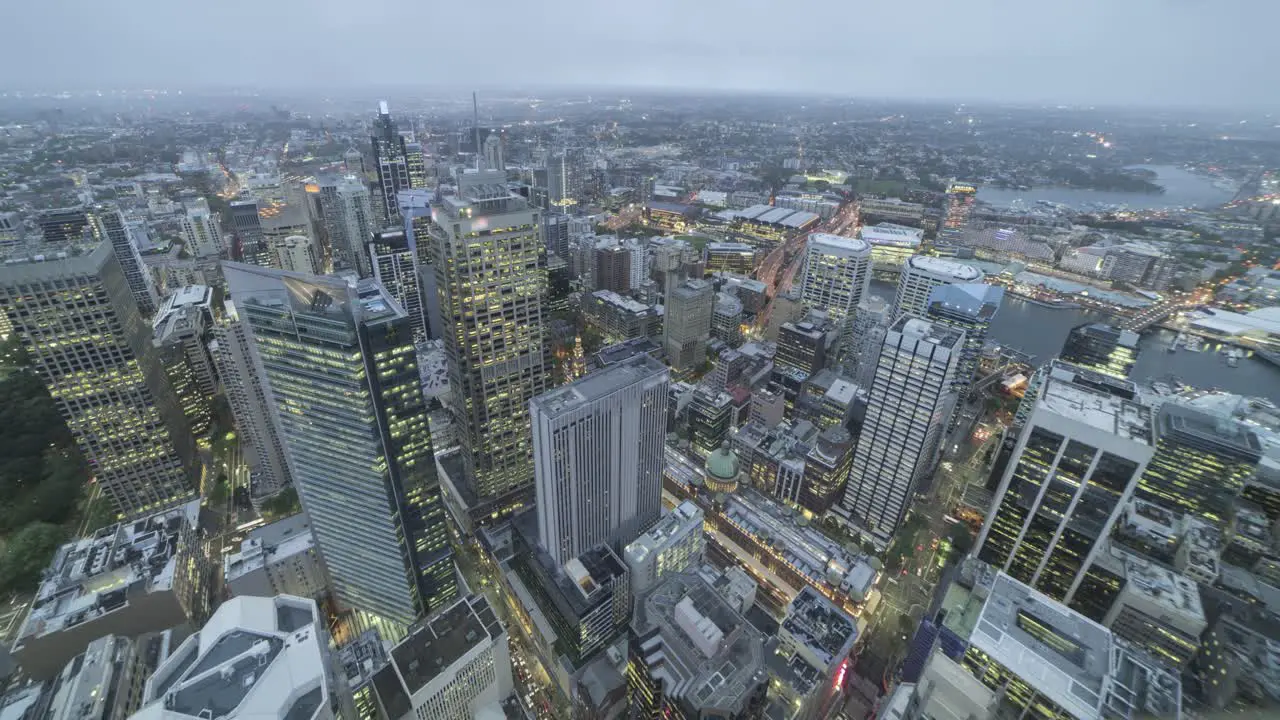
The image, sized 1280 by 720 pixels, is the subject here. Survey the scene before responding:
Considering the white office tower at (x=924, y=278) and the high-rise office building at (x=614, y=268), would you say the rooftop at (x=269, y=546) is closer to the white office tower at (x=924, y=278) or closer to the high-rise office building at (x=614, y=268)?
the high-rise office building at (x=614, y=268)

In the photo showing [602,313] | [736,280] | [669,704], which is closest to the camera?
[669,704]

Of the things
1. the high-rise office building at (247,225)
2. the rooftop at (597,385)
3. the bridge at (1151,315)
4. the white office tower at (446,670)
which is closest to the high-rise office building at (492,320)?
the rooftop at (597,385)

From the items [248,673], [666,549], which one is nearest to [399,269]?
[666,549]

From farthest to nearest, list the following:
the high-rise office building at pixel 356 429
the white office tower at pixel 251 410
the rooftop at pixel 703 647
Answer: the white office tower at pixel 251 410, the high-rise office building at pixel 356 429, the rooftop at pixel 703 647

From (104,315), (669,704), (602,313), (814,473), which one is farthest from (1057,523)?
(104,315)

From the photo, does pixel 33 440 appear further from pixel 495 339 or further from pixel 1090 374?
pixel 1090 374

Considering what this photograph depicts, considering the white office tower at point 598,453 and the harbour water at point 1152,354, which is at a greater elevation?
the white office tower at point 598,453
